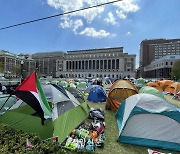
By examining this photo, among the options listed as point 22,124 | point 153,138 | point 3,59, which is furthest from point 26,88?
point 3,59

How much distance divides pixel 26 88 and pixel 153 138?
A: 15.5 feet

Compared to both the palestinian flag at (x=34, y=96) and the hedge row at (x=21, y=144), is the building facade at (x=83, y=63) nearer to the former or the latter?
the palestinian flag at (x=34, y=96)

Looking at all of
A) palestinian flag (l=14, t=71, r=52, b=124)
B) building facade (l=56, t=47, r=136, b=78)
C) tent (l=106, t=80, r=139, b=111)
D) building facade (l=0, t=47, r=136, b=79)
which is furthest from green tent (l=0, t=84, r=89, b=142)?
building facade (l=56, t=47, r=136, b=78)

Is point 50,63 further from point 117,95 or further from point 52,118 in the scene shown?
point 52,118

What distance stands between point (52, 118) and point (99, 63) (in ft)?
436

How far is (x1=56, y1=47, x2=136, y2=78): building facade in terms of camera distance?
132 meters

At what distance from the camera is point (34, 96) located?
19.1 feet

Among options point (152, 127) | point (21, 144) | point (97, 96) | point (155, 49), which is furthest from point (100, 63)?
point (21, 144)

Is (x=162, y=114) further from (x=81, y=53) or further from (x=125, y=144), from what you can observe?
(x=81, y=53)

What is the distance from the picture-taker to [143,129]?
7383 mm

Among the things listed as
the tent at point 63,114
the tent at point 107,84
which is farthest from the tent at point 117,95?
the tent at point 107,84

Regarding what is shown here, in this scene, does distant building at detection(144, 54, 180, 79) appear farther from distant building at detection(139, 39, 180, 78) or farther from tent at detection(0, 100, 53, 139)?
tent at detection(0, 100, 53, 139)

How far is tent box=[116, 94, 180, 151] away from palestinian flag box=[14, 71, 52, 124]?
312 centimetres

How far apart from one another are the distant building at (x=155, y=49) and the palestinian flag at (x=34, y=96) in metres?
148
